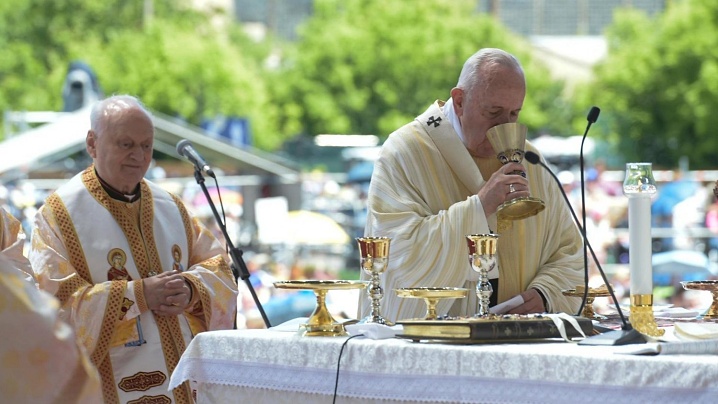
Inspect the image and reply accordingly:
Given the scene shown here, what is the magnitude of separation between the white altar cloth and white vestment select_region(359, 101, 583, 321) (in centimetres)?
89

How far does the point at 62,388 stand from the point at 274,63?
59747 mm

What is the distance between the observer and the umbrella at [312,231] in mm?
19734

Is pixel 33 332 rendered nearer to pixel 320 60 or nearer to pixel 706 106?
pixel 706 106

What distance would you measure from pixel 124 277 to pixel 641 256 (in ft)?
8.33

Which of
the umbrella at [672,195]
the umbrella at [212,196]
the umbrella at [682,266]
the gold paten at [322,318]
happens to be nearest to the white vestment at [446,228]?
the gold paten at [322,318]

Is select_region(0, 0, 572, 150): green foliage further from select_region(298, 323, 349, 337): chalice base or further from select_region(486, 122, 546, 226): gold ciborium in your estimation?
select_region(298, 323, 349, 337): chalice base

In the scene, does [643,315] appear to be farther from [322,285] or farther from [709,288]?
[322,285]

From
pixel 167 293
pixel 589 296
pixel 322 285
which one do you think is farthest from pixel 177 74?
pixel 322 285

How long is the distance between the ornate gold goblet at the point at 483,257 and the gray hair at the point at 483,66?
119 centimetres

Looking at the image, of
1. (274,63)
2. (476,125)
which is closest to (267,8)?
(274,63)

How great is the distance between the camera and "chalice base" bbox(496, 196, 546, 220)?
459 cm

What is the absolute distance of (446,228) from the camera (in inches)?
193

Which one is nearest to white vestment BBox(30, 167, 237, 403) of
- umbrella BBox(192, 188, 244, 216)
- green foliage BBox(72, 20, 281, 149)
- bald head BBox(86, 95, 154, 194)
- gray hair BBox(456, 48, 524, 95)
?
bald head BBox(86, 95, 154, 194)

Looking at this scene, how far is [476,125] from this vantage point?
526 centimetres
